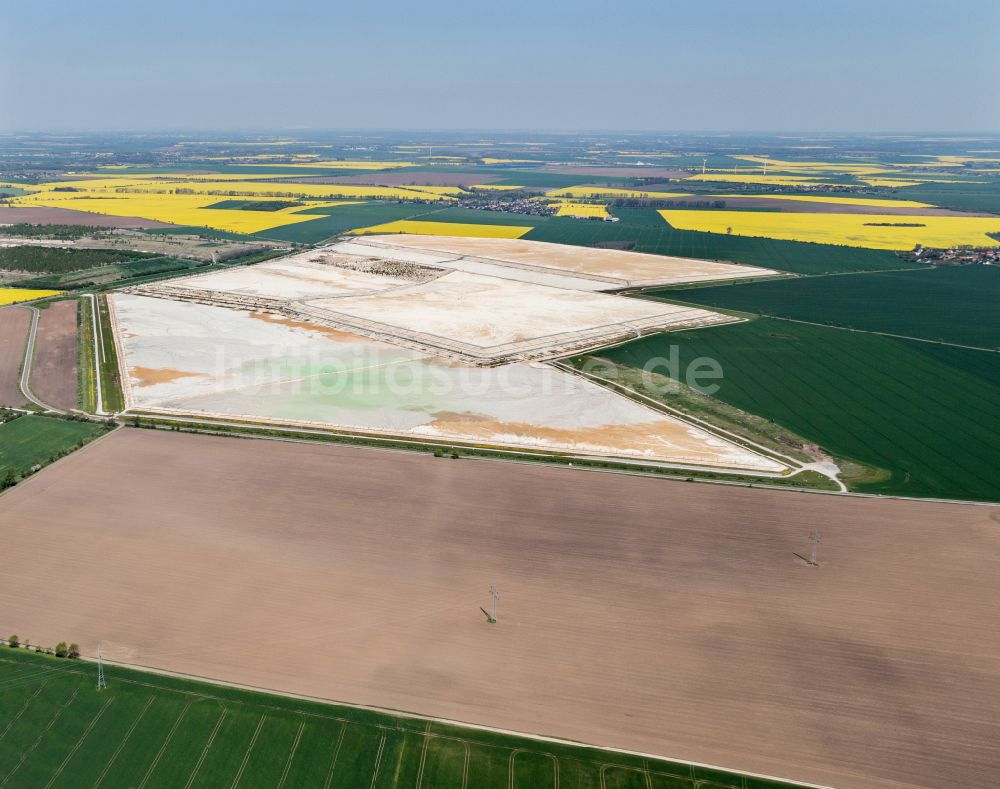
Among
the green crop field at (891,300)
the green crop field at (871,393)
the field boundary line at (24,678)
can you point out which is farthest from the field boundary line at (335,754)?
the green crop field at (891,300)

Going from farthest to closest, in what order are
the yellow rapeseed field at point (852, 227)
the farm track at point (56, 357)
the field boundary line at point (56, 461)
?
the yellow rapeseed field at point (852, 227)
the farm track at point (56, 357)
the field boundary line at point (56, 461)

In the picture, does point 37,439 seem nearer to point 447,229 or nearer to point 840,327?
point 840,327

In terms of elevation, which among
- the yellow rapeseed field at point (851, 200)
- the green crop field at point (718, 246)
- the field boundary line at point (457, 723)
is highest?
the yellow rapeseed field at point (851, 200)

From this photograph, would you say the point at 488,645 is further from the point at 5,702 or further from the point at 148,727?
the point at 5,702

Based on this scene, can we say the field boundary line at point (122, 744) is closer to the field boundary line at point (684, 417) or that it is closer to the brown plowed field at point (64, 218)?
the field boundary line at point (684, 417)

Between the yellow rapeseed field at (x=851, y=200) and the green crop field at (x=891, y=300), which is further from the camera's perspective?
the yellow rapeseed field at (x=851, y=200)

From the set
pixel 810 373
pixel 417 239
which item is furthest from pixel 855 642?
pixel 417 239
